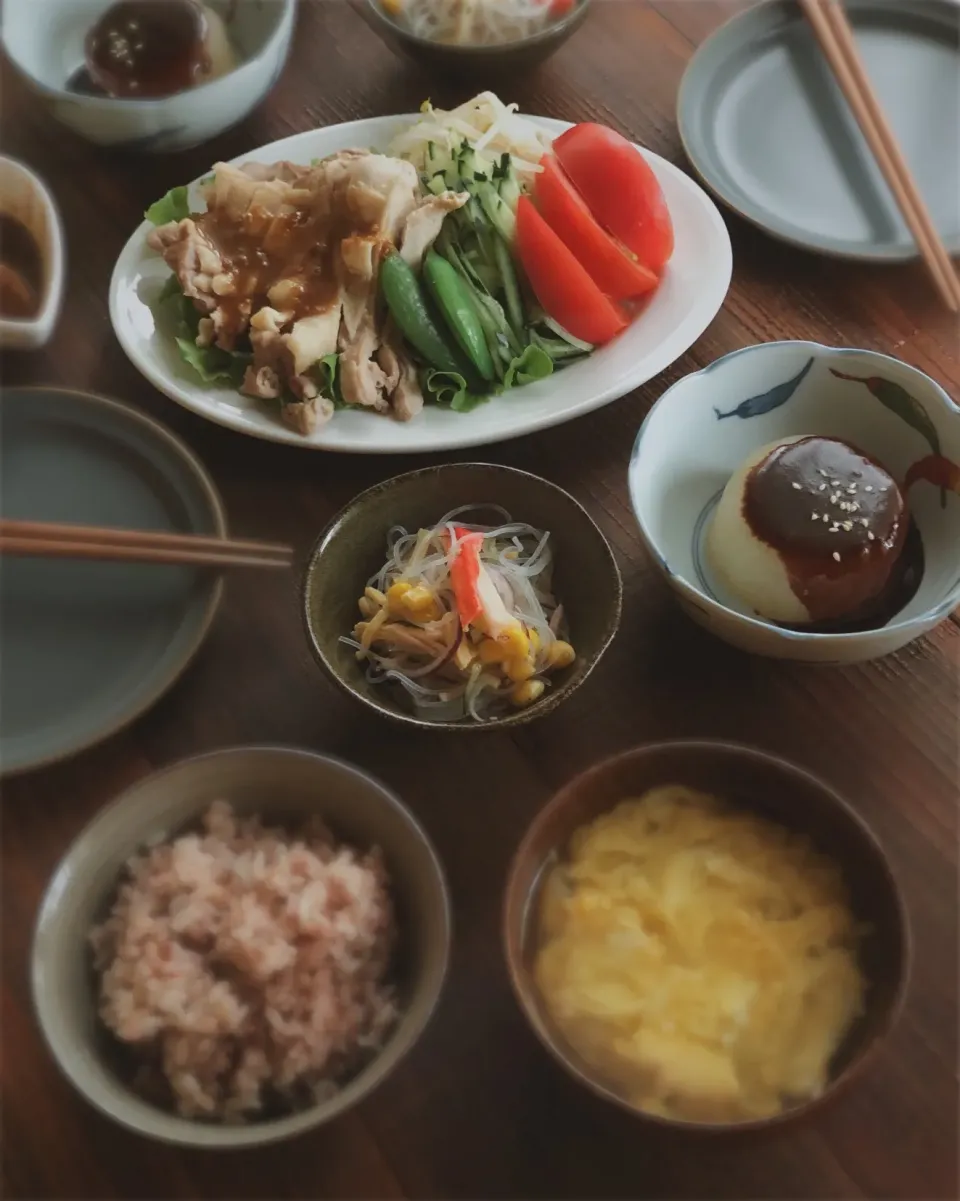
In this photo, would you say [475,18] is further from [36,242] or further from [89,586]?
[89,586]

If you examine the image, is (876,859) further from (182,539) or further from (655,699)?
(182,539)

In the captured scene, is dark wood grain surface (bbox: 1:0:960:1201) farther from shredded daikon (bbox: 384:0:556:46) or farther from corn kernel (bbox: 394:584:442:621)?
shredded daikon (bbox: 384:0:556:46)

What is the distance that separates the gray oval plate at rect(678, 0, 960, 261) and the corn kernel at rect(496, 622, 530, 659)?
731 millimetres

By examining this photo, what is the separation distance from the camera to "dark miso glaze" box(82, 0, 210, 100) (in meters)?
1.54

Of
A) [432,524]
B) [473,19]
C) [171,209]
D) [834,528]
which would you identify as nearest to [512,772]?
[432,524]

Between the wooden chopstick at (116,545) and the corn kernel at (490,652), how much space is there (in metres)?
0.28

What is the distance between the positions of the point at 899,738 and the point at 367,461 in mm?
695

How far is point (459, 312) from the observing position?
1.27 m

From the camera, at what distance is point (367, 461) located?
1.27 m

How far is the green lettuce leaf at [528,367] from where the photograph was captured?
127cm

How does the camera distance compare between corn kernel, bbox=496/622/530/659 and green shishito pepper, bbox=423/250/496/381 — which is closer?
corn kernel, bbox=496/622/530/659

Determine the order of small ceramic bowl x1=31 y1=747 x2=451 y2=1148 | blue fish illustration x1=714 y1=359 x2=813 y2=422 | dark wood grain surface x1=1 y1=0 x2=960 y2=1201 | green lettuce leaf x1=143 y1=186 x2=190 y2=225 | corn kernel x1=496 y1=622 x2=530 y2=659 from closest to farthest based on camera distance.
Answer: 1. small ceramic bowl x1=31 y1=747 x2=451 y2=1148
2. dark wood grain surface x1=1 y1=0 x2=960 y2=1201
3. corn kernel x1=496 y1=622 x2=530 y2=659
4. blue fish illustration x1=714 y1=359 x2=813 y2=422
5. green lettuce leaf x1=143 y1=186 x2=190 y2=225

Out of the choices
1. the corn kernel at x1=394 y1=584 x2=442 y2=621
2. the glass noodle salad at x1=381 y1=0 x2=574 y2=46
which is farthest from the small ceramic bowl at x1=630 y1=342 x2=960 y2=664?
the glass noodle salad at x1=381 y1=0 x2=574 y2=46

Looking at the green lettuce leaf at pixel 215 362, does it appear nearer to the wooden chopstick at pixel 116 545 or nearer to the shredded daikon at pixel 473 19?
the wooden chopstick at pixel 116 545
